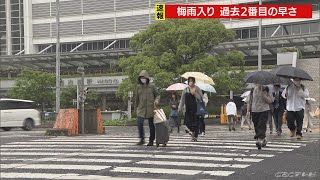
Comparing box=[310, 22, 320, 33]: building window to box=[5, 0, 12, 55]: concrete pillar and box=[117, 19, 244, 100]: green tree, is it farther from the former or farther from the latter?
box=[5, 0, 12, 55]: concrete pillar

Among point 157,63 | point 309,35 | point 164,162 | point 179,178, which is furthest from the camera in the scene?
point 309,35

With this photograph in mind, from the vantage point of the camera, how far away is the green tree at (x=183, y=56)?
32094mm

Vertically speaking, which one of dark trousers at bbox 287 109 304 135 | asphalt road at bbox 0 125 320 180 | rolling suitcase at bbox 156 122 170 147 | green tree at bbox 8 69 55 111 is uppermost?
green tree at bbox 8 69 55 111

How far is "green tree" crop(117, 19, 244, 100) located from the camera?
32.1 meters

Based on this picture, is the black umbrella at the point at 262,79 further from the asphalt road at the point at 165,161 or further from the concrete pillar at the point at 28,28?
the concrete pillar at the point at 28,28

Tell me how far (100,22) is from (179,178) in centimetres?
5925

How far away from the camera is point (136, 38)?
3641 centimetres

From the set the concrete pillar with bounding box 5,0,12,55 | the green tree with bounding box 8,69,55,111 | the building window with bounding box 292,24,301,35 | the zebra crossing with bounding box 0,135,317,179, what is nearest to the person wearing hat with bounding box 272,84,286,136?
the zebra crossing with bounding box 0,135,317,179

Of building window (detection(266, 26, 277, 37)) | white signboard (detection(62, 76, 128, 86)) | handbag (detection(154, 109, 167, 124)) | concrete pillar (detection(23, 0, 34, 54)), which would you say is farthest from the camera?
concrete pillar (detection(23, 0, 34, 54))

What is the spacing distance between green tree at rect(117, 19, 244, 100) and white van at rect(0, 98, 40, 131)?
8.35 metres

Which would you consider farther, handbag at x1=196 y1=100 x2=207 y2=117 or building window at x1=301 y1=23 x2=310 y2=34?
building window at x1=301 y1=23 x2=310 y2=34

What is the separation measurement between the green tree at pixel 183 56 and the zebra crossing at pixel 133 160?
20.3 metres

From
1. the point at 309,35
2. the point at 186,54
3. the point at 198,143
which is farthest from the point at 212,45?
the point at 198,143

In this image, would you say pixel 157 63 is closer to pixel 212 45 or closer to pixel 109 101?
pixel 212 45
